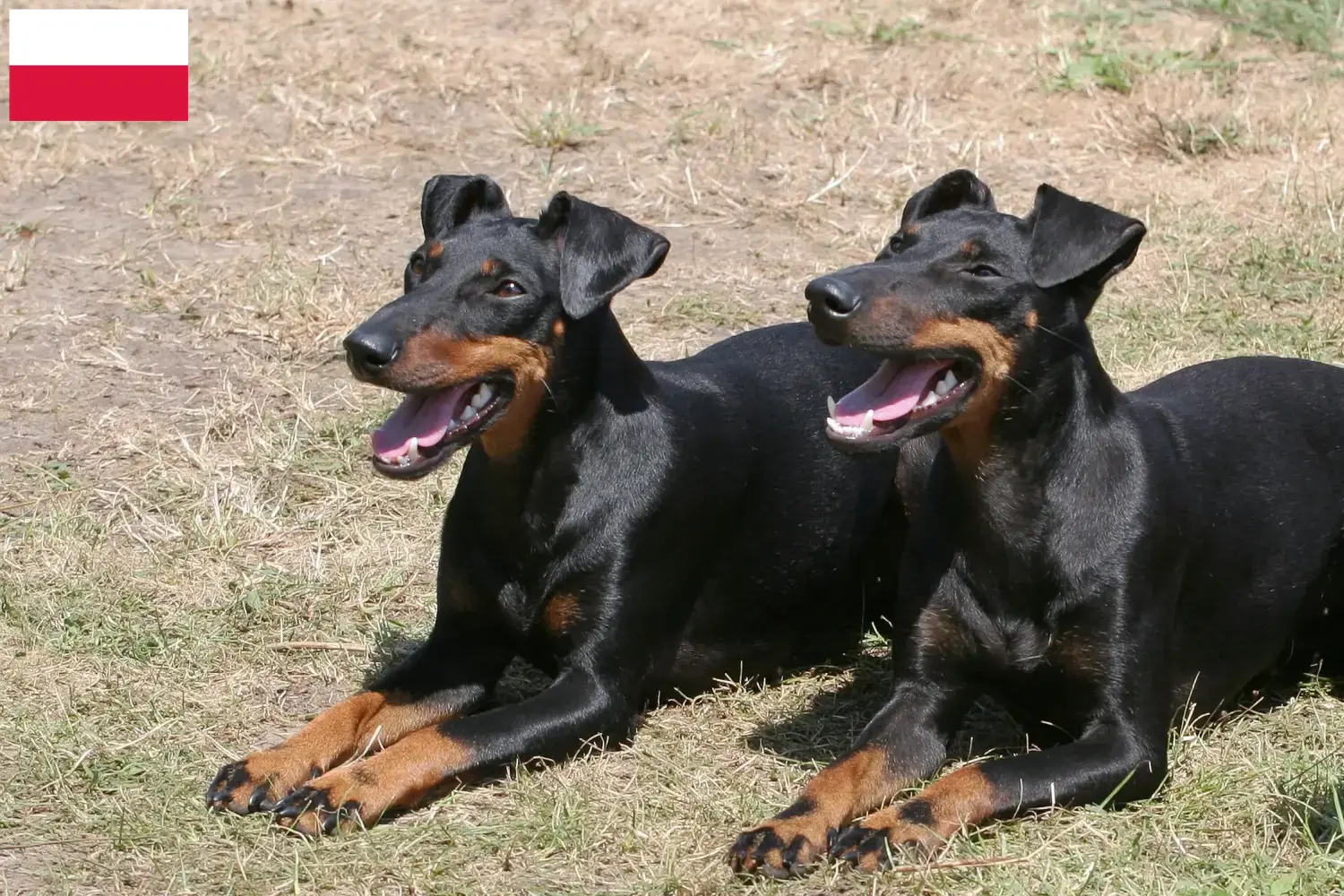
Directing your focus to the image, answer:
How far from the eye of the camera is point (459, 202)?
6.04 meters

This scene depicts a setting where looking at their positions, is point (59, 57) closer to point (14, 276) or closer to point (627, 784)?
point (14, 276)

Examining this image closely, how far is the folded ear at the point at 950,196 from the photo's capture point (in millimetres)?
5648

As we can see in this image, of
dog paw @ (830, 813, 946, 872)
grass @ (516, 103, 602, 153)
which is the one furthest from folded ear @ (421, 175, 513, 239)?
grass @ (516, 103, 602, 153)

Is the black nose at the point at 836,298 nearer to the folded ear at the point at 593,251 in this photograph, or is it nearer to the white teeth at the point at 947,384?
the white teeth at the point at 947,384

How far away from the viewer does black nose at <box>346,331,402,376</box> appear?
5.22m

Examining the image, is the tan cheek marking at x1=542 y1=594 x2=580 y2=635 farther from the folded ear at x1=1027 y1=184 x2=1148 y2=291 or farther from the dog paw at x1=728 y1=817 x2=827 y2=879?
the folded ear at x1=1027 y1=184 x2=1148 y2=291

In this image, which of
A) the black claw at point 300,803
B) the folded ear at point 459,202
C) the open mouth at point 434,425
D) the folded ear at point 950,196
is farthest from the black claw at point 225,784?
the folded ear at point 950,196

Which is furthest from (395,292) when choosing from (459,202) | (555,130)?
(459,202)

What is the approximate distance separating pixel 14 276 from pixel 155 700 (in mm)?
4014

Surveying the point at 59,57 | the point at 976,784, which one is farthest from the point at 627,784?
the point at 59,57

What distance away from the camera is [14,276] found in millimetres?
9305

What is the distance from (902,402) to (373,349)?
1.49m

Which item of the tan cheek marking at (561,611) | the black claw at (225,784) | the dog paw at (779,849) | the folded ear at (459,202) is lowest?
the black claw at (225,784)

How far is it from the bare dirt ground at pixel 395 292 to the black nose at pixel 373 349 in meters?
1.27
